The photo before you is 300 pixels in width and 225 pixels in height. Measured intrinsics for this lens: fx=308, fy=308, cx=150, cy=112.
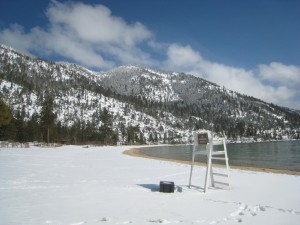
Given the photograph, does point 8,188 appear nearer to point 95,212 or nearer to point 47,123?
point 95,212

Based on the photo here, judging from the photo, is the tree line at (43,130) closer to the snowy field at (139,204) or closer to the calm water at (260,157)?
the calm water at (260,157)

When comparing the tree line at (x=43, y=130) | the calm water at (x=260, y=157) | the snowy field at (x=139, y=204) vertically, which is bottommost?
the calm water at (x=260, y=157)

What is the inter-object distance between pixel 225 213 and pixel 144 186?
6.21m

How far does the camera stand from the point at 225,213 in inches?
362

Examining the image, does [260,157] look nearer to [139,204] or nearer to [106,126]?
[139,204]

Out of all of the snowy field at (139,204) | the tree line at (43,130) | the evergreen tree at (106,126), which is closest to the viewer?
the snowy field at (139,204)

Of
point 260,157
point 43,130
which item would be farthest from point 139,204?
point 43,130

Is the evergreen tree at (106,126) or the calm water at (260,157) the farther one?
the evergreen tree at (106,126)

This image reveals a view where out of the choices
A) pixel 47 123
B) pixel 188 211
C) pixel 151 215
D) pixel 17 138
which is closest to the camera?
pixel 151 215

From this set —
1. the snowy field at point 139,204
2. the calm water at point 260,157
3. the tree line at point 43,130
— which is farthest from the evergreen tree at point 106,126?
the snowy field at point 139,204

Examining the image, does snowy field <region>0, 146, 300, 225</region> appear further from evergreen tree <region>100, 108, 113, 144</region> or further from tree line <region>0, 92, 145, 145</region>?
evergreen tree <region>100, 108, 113, 144</region>

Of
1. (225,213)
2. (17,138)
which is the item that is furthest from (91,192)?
(17,138)

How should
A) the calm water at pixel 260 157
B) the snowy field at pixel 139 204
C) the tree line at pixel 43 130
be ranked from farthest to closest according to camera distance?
1. the tree line at pixel 43 130
2. the calm water at pixel 260 157
3. the snowy field at pixel 139 204

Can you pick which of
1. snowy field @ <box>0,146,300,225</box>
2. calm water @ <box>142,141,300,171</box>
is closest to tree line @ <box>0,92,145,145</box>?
calm water @ <box>142,141,300,171</box>
